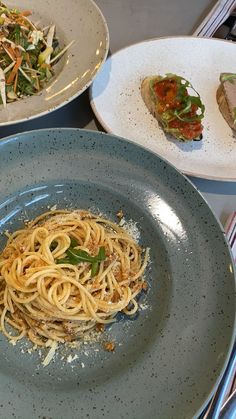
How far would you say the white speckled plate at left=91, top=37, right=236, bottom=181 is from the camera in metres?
2.16

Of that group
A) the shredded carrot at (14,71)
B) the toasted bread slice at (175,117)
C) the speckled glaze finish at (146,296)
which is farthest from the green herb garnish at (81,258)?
the shredded carrot at (14,71)

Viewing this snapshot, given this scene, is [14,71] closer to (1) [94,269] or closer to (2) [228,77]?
(2) [228,77]

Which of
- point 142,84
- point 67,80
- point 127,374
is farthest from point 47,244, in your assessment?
point 142,84

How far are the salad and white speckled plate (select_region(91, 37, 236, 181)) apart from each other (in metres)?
0.29

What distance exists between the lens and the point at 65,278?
1.66 meters

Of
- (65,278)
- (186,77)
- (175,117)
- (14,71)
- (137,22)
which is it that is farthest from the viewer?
(137,22)

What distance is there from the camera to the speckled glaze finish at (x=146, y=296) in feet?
4.55

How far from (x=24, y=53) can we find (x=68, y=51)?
0.24m

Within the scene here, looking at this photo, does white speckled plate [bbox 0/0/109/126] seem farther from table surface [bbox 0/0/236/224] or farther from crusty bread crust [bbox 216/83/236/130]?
crusty bread crust [bbox 216/83/236/130]

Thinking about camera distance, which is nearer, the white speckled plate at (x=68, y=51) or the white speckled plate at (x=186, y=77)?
the white speckled plate at (x=68, y=51)

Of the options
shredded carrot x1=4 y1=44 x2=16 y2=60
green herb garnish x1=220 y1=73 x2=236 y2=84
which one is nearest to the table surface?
shredded carrot x1=4 y1=44 x2=16 y2=60

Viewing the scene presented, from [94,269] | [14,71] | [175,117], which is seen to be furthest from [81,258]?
[14,71]

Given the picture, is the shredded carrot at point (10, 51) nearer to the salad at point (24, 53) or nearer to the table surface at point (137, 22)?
the salad at point (24, 53)

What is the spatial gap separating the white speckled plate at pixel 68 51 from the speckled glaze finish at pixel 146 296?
271 millimetres
